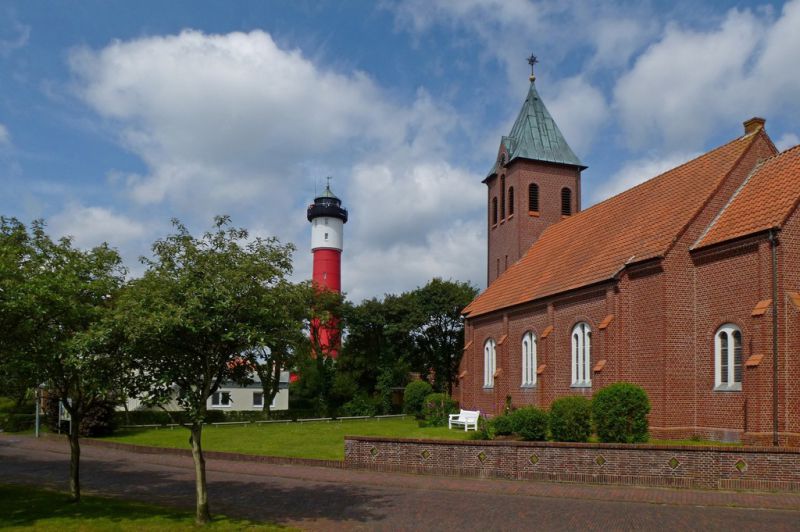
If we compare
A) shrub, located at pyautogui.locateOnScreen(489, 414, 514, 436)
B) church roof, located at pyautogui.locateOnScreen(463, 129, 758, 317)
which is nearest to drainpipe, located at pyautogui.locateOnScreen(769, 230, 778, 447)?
church roof, located at pyautogui.locateOnScreen(463, 129, 758, 317)

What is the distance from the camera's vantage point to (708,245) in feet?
81.2

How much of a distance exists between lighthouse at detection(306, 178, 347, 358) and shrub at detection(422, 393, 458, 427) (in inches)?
1105

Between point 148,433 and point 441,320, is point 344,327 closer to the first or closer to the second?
point 441,320

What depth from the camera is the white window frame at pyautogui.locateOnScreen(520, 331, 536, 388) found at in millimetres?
34844

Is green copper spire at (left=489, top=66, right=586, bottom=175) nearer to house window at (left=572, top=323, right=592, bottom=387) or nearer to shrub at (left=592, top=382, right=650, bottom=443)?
house window at (left=572, top=323, right=592, bottom=387)

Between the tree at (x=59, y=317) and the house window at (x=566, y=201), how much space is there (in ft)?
108

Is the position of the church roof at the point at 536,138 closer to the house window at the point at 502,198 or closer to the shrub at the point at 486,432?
the house window at the point at 502,198

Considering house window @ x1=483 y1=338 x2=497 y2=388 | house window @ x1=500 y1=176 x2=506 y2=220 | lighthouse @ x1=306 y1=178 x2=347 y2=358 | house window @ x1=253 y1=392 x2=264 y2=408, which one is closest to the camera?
house window @ x1=483 y1=338 x2=497 y2=388

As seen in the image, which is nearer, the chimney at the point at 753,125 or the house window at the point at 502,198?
the chimney at the point at 753,125

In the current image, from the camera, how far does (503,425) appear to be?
2411 centimetres

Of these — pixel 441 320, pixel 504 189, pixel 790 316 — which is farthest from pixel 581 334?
pixel 441 320

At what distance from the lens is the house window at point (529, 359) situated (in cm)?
3484

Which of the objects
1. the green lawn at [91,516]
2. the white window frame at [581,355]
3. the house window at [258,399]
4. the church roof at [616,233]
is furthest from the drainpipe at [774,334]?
the house window at [258,399]

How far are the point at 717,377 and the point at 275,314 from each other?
16888mm
